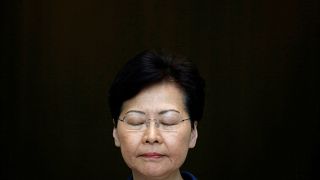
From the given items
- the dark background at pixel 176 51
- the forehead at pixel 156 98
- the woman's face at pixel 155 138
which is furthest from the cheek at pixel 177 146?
the dark background at pixel 176 51

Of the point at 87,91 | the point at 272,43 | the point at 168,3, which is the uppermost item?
the point at 168,3

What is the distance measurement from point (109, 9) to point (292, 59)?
1.04m

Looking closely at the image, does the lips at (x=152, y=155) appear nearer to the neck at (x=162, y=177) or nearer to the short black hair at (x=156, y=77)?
the neck at (x=162, y=177)

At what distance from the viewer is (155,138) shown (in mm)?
2090

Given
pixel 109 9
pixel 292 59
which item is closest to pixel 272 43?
pixel 292 59

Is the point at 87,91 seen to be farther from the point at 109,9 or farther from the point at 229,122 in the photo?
the point at 229,122

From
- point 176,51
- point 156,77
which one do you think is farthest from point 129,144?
point 176,51

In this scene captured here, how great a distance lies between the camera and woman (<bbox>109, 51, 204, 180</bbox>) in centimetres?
211

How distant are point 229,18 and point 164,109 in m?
1.47

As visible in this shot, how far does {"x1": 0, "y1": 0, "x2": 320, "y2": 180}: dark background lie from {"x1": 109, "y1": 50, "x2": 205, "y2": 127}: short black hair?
1.29 meters

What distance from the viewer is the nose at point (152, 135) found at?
2.09m

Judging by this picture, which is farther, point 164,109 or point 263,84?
point 263,84

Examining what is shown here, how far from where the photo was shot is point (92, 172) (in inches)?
139

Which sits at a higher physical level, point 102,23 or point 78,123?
point 102,23
